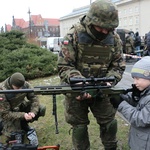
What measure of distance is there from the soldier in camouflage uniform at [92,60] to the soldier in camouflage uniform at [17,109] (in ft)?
3.52

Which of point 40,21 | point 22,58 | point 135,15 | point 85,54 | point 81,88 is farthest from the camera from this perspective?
point 40,21

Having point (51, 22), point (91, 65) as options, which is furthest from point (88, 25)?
point (51, 22)

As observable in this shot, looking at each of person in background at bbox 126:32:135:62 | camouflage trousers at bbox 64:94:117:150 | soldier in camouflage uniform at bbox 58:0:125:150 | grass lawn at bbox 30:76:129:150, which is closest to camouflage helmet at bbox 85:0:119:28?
soldier in camouflage uniform at bbox 58:0:125:150

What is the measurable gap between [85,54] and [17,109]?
181cm

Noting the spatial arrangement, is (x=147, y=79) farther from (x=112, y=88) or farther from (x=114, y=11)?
(x=114, y=11)

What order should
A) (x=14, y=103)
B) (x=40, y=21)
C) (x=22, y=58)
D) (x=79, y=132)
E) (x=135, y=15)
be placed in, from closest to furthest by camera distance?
1. (x=79, y=132)
2. (x=14, y=103)
3. (x=22, y=58)
4. (x=135, y=15)
5. (x=40, y=21)

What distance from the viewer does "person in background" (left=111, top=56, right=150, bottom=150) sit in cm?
256

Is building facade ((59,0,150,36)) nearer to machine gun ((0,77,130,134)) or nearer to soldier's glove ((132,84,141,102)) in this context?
soldier's glove ((132,84,141,102))

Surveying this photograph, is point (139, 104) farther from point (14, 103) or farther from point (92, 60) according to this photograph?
point (14, 103)

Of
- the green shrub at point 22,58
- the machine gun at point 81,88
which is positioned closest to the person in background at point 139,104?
the machine gun at point 81,88

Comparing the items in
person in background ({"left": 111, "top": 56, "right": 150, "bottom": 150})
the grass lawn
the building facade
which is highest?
the building facade

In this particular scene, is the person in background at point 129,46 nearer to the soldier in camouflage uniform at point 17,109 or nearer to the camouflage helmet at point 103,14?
the soldier in camouflage uniform at point 17,109

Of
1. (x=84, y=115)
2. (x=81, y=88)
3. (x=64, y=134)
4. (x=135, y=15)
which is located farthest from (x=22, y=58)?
(x=135, y=15)

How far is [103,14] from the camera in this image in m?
2.75
